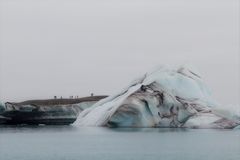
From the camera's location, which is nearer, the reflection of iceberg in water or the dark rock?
the reflection of iceberg in water

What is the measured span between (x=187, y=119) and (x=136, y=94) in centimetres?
416

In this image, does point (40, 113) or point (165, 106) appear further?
point (40, 113)

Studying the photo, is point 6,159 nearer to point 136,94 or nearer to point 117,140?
point 117,140

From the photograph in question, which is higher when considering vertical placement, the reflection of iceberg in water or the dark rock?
the reflection of iceberg in water

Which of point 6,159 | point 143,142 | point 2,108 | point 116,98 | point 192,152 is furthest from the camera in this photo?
point 2,108

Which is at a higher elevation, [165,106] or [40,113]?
[165,106]

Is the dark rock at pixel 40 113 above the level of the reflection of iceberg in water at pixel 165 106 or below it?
below

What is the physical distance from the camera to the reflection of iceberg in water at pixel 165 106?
4412cm

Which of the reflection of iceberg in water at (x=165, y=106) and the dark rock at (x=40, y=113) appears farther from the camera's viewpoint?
the dark rock at (x=40, y=113)

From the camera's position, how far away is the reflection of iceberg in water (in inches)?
1737

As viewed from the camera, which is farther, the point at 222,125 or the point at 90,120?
the point at 90,120

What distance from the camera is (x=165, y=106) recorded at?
145 ft

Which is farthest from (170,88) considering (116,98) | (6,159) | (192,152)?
(6,159)

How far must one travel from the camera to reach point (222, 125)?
4472 centimetres
